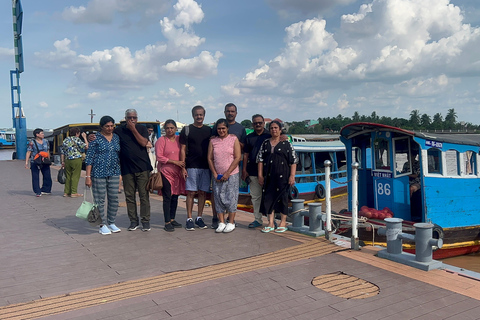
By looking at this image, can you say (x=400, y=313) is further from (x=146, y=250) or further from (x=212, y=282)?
(x=146, y=250)

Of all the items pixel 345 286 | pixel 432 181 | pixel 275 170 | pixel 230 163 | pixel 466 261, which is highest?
pixel 230 163

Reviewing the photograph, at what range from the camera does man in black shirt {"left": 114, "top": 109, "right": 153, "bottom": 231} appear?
Answer: 254 inches

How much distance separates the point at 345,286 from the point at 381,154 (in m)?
5.82

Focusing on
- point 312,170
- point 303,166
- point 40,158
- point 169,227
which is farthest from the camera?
point 312,170

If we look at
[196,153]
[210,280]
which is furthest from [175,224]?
[210,280]

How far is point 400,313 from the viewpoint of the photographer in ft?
12.2

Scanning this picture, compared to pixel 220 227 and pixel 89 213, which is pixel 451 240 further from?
pixel 89 213

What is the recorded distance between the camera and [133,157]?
6.49 metres

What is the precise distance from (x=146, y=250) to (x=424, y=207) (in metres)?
5.96

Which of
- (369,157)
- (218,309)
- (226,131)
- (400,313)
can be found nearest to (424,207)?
(369,157)

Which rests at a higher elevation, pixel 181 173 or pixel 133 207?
pixel 181 173

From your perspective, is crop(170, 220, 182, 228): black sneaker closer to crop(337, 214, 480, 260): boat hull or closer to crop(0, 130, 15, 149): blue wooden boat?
crop(337, 214, 480, 260): boat hull

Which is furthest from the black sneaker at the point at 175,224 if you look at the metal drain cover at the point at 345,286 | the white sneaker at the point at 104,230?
the metal drain cover at the point at 345,286

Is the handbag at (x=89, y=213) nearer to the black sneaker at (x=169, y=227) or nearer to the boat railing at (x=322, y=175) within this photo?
the black sneaker at (x=169, y=227)
